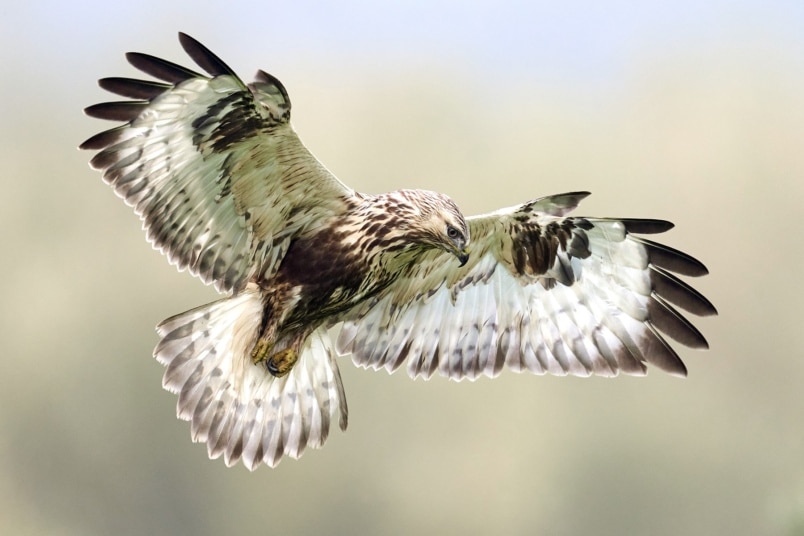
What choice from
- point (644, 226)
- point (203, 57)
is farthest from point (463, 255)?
point (203, 57)

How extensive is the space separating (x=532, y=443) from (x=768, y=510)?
3416 millimetres

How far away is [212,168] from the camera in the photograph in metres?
4.05

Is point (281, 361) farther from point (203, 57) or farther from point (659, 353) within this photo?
point (659, 353)

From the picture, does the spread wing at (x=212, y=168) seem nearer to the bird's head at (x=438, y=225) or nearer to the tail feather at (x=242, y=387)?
the tail feather at (x=242, y=387)

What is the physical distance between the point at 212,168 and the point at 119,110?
411mm

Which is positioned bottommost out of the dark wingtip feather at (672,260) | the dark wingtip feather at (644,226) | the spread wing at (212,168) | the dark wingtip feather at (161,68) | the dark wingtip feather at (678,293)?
the dark wingtip feather at (678,293)

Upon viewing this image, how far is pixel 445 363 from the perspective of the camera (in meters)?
4.79

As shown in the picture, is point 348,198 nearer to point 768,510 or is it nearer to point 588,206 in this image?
point 768,510

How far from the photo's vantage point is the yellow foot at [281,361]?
4.37 metres

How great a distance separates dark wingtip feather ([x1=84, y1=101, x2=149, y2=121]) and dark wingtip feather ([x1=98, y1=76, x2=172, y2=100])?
2.6 inches

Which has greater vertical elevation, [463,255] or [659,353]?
[463,255]

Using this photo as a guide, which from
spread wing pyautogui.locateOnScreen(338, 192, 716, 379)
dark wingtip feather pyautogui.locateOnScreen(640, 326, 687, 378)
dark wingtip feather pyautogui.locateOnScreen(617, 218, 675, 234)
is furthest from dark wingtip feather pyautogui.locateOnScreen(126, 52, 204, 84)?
dark wingtip feather pyautogui.locateOnScreen(640, 326, 687, 378)

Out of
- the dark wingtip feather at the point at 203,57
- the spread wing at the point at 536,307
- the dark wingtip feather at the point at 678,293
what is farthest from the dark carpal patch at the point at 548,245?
the dark wingtip feather at the point at 203,57

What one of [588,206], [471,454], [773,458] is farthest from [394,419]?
[773,458]
